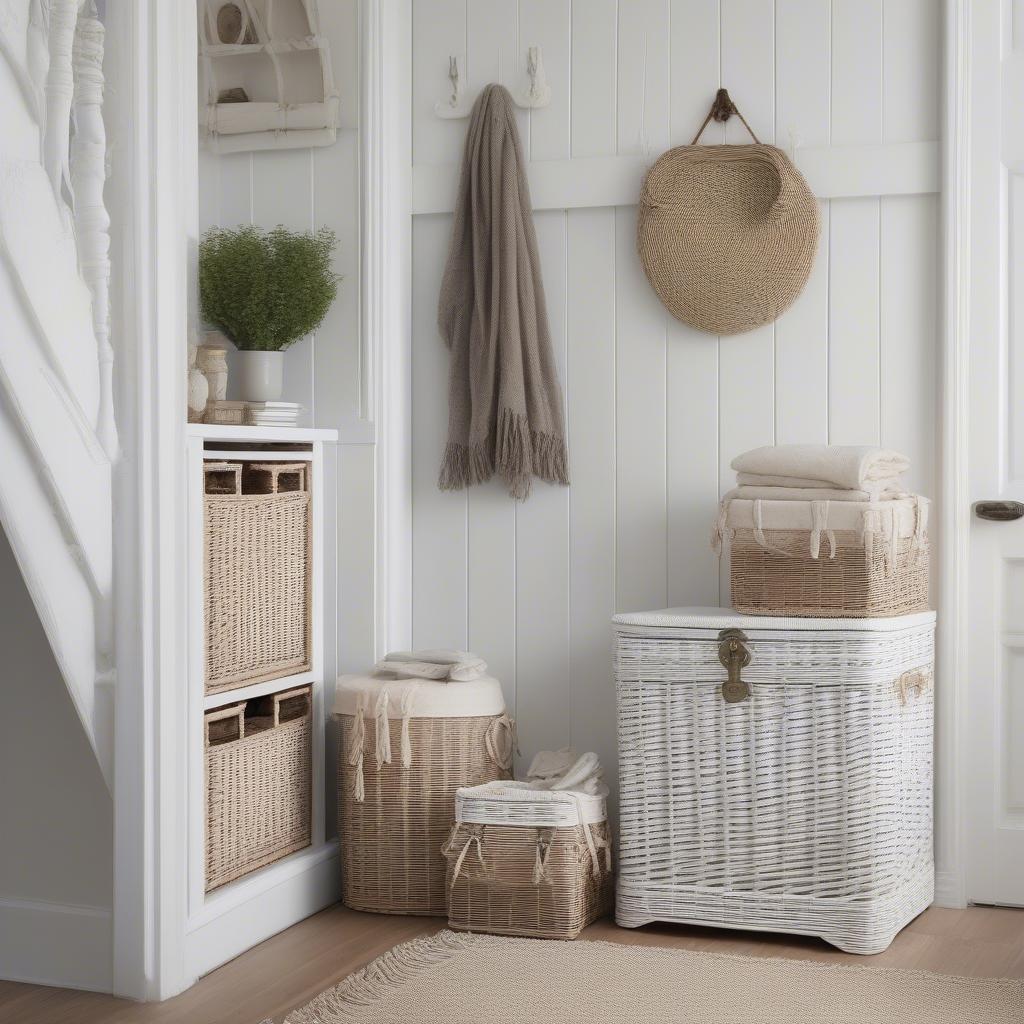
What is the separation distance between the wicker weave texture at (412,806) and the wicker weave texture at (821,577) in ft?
2.15

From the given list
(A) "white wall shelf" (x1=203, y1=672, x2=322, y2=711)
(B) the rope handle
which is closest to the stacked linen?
(B) the rope handle

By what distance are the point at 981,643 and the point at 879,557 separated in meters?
0.46

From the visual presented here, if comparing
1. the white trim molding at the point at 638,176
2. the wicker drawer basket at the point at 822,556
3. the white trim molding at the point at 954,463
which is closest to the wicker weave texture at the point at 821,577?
the wicker drawer basket at the point at 822,556

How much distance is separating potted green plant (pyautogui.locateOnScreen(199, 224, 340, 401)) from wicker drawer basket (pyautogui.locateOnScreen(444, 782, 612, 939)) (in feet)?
3.28

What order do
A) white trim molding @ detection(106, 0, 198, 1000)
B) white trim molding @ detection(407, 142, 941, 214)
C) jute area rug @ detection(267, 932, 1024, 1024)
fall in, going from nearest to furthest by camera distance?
jute area rug @ detection(267, 932, 1024, 1024) → white trim molding @ detection(106, 0, 198, 1000) → white trim molding @ detection(407, 142, 941, 214)

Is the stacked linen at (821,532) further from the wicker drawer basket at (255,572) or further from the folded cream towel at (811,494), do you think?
the wicker drawer basket at (255,572)

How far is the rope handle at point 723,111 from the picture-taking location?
3121 millimetres

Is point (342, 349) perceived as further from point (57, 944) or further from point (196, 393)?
point (57, 944)

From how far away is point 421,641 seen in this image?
3.38 meters

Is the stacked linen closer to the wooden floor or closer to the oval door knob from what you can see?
the oval door knob

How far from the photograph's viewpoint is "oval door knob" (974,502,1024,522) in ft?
9.67

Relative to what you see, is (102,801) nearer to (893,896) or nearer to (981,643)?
(893,896)

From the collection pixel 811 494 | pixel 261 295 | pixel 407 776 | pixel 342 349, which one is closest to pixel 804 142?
pixel 811 494

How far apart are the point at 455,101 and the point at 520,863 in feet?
5.77
